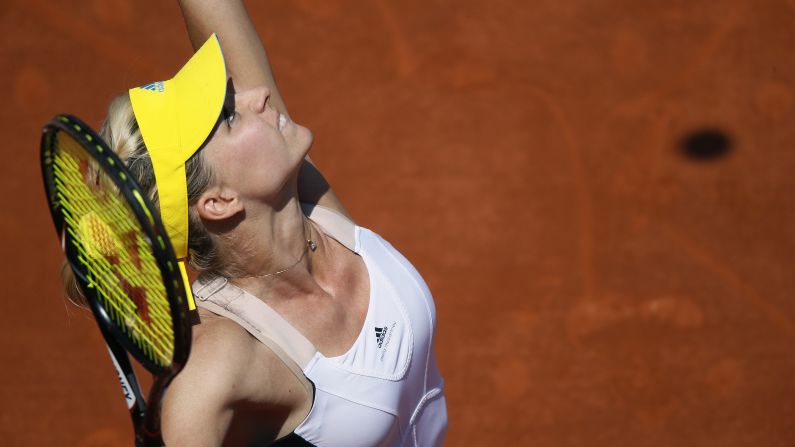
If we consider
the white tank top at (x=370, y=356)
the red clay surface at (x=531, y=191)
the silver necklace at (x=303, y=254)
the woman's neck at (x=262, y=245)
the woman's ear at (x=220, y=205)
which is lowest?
the red clay surface at (x=531, y=191)

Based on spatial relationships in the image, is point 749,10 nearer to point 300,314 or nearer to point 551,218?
point 551,218

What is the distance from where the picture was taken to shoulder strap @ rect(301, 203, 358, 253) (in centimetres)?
247

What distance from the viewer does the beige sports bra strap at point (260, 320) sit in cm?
206

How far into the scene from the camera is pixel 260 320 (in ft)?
6.87

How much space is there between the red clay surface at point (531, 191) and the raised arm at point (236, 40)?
246 centimetres

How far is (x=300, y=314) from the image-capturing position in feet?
7.36

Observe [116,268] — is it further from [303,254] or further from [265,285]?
[303,254]

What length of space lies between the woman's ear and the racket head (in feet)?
0.83

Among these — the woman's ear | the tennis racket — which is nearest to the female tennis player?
the woman's ear

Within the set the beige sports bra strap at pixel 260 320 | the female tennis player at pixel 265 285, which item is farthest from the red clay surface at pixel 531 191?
the beige sports bra strap at pixel 260 320

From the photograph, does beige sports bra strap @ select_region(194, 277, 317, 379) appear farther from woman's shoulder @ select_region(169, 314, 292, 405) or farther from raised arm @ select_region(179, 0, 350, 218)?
raised arm @ select_region(179, 0, 350, 218)

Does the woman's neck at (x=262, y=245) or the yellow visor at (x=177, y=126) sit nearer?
the yellow visor at (x=177, y=126)

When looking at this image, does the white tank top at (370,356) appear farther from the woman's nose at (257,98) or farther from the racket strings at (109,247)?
the woman's nose at (257,98)

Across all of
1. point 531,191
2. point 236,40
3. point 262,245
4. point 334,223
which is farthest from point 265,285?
point 531,191
